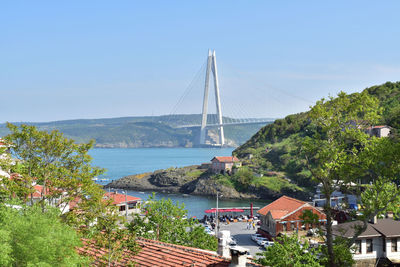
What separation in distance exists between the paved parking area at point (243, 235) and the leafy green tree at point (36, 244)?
19148 mm

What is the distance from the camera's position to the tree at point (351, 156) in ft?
43.0

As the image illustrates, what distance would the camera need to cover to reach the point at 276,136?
310 ft

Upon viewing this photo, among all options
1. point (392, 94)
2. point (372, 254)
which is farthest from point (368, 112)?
point (392, 94)

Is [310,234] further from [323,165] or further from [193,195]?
[193,195]

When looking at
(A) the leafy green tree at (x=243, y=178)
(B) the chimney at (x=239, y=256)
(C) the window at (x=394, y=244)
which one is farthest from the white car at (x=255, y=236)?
(A) the leafy green tree at (x=243, y=178)

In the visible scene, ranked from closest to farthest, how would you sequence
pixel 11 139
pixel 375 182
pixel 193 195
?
pixel 375 182, pixel 11 139, pixel 193 195

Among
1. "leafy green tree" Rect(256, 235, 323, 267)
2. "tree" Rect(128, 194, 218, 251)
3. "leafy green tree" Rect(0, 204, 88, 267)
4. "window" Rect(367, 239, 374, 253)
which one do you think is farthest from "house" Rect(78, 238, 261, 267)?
"window" Rect(367, 239, 374, 253)

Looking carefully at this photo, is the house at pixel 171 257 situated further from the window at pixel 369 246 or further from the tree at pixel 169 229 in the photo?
the window at pixel 369 246

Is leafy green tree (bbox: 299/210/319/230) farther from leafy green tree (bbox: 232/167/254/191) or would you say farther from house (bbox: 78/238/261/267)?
leafy green tree (bbox: 232/167/254/191)

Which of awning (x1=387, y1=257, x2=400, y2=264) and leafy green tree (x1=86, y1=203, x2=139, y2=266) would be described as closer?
leafy green tree (x1=86, y1=203, x2=139, y2=266)

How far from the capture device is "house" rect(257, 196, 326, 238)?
32031 mm

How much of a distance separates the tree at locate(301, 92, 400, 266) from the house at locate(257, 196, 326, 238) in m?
18.1

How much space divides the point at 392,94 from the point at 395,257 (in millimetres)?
67820

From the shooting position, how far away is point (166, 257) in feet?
35.8
